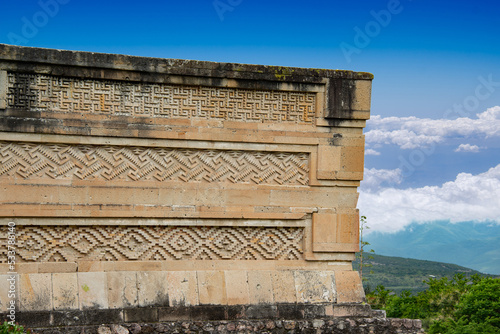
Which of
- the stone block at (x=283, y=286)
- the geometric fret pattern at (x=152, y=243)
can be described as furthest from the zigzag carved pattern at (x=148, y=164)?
the stone block at (x=283, y=286)

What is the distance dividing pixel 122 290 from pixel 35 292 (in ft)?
2.92

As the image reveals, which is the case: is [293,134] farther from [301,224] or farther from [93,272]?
[93,272]

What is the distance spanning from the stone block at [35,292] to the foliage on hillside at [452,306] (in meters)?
7.61

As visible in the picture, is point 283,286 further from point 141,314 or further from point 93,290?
point 93,290

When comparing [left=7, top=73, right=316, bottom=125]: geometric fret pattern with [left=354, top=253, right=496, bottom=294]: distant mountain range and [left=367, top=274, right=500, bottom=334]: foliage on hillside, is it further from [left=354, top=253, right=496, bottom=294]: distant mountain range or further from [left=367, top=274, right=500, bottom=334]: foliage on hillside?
[left=354, top=253, right=496, bottom=294]: distant mountain range

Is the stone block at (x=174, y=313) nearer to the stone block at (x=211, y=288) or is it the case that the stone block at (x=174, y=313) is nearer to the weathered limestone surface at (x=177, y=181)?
the weathered limestone surface at (x=177, y=181)

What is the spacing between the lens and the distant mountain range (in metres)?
29.1

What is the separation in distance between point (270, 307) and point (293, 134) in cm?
200

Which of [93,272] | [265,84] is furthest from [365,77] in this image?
[93,272]

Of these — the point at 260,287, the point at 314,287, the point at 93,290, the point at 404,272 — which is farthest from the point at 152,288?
the point at 404,272

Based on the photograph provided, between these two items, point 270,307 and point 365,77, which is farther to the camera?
point 365,77

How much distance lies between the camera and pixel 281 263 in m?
6.58

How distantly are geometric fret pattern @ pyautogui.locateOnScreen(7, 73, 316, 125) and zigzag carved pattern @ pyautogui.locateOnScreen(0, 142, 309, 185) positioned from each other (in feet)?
1.34

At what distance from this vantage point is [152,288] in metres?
6.18
